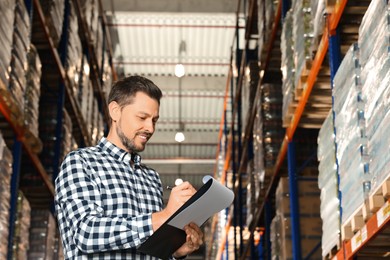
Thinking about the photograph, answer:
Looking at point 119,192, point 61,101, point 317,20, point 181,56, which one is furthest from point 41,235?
point 181,56

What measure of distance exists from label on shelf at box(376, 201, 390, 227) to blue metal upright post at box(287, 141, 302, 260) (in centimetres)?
266

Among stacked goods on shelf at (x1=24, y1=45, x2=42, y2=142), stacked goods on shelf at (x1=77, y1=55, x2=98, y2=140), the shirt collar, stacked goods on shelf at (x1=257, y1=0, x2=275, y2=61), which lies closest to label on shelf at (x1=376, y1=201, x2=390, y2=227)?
the shirt collar

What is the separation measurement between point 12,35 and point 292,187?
2747 millimetres

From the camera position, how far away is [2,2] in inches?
248

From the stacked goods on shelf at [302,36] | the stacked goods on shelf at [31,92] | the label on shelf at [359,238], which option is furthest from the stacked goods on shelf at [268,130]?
the label on shelf at [359,238]

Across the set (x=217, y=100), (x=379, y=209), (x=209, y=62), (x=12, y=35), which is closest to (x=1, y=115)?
(x=12, y=35)

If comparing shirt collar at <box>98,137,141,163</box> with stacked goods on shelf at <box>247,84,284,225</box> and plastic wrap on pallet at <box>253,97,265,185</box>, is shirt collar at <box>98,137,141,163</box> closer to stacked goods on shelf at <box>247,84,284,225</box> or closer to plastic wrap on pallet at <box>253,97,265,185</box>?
stacked goods on shelf at <box>247,84,284,225</box>

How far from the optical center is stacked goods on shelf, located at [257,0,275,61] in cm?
881

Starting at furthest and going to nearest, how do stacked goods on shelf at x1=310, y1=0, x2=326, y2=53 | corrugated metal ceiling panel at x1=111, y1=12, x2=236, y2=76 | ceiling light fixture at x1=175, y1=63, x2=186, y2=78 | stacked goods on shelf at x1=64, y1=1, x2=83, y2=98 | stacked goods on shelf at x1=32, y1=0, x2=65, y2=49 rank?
ceiling light fixture at x1=175, y1=63, x2=186, y2=78, corrugated metal ceiling panel at x1=111, y1=12, x2=236, y2=76, stacked goods on shelf at x1=64, y1=1, x2=83, y2=98, stacked goods on shelf at x1=32, y1=0, x2=65, y2=49, stacked goods on shelf at x1=310, y1=0, x2=326, y2=53

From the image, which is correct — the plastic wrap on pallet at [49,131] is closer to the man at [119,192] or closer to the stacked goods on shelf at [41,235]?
the stacked goods on shelf at [41,235]

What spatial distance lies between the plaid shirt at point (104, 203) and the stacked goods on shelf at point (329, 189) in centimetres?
256

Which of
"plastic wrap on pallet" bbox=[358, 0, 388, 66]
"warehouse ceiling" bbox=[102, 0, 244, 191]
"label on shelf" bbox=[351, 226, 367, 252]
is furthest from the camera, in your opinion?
"warehouse ceiling" bbox=[102, 0, 244, 191]

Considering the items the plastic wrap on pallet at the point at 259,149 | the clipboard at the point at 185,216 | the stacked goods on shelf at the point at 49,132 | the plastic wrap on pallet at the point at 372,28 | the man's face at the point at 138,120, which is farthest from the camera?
the stacked goods on shelf at the point at 49,132

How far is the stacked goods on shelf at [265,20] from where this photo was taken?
881cm
